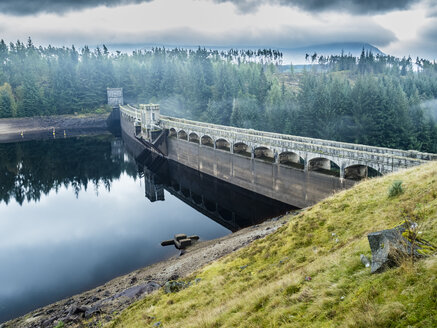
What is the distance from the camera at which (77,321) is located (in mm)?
24578

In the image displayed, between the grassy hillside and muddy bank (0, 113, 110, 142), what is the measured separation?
132 metres

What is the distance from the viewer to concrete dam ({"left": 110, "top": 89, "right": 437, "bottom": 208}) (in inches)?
1769

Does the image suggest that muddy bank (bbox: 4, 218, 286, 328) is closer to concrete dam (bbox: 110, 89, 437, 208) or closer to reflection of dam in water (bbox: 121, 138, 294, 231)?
reflection of dam in water (bbox: 121, 138, 294, 231)

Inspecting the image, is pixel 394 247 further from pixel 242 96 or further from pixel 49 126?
pixel 49 126

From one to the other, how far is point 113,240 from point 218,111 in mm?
88950

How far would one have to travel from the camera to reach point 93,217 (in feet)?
187

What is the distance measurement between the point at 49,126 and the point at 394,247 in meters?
160

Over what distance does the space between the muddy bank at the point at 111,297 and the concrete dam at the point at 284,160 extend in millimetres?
19498

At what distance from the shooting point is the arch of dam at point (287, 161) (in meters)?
44.7

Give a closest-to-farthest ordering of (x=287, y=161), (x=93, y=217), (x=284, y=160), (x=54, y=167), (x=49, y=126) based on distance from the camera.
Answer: (x=93, y=217) < (x=287, y=161) < (x=284, y=160) < (x=54, y=167) < (x=49, y=126)

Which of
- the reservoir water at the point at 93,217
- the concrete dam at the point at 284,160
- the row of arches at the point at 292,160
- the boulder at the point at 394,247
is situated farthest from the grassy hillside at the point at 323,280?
the row of arches at the point at 292,160

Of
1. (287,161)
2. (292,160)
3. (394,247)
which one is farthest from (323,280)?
(292,160)

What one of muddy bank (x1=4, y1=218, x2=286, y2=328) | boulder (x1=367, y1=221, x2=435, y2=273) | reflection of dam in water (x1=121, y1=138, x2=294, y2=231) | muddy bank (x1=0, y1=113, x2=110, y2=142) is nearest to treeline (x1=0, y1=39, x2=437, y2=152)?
muddy bank (x1=0, y1=113, x2=110, y2=142)

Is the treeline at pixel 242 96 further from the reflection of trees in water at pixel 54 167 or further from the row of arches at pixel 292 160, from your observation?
the reflection of trees in water at pixel 54 167
